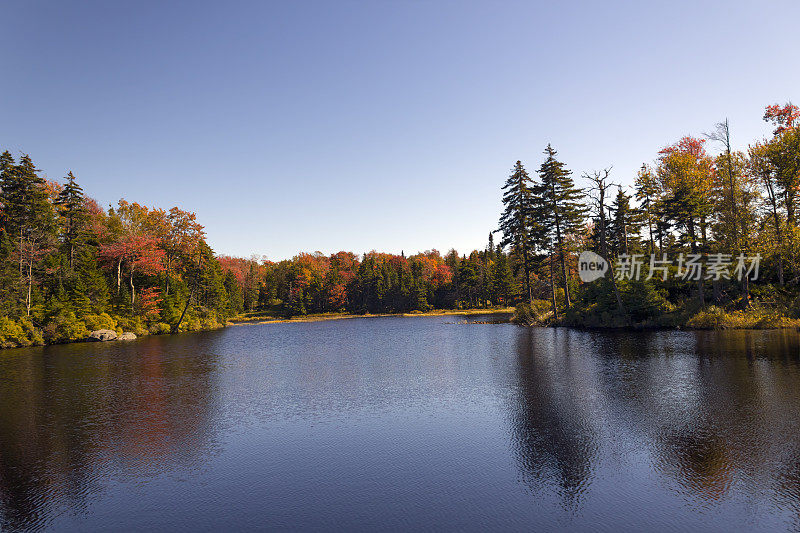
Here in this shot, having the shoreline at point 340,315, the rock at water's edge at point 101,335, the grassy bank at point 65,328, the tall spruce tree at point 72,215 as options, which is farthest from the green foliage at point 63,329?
the shoreline at point 340,315

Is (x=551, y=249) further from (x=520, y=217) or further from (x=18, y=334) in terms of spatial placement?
(x=18, y=334)

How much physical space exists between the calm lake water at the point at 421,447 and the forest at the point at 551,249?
55.7ft

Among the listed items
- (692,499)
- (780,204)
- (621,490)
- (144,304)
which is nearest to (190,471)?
(621,490)

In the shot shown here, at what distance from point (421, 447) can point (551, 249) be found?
4281 centimetres

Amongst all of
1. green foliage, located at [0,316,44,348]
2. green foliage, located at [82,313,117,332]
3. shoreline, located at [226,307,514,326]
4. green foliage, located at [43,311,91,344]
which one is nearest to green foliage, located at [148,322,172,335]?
green foliage, located at [82,313,117,332]

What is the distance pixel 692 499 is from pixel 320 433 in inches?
385

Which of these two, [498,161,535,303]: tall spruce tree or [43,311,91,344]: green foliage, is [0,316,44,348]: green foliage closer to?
[43,311,91,344]: green foliage

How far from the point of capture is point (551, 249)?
50938 millimetres

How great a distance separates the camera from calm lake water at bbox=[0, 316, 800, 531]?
336 inches

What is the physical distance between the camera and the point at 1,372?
28.0 meters

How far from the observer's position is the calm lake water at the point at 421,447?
28.0ft

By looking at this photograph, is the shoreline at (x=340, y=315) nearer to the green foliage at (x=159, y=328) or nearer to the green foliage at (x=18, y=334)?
the green foliage at (x=159, y=328)

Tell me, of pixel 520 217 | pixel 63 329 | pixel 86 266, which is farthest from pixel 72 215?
pixel 520 217

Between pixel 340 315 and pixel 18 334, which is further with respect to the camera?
pixel 340 315
